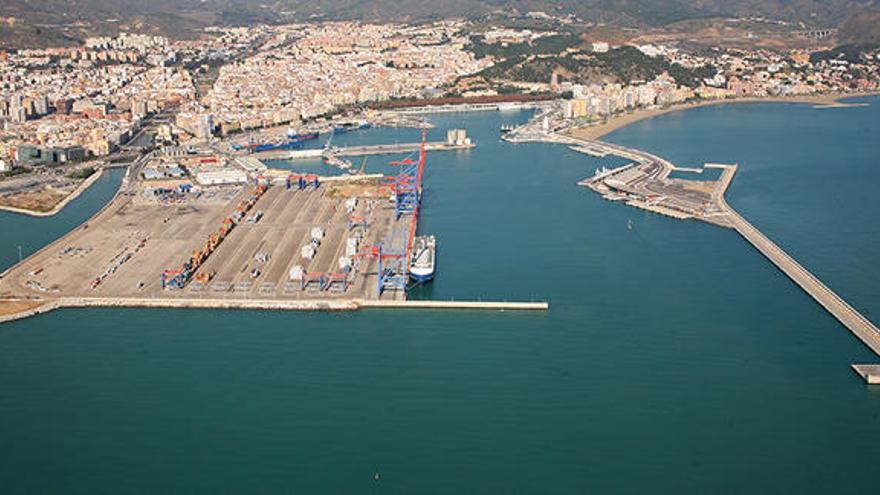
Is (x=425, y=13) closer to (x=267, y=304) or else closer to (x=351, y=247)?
(x=351, y=247)

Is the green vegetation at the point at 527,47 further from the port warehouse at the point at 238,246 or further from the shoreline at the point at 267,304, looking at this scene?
the shoreline at the point at 267,304

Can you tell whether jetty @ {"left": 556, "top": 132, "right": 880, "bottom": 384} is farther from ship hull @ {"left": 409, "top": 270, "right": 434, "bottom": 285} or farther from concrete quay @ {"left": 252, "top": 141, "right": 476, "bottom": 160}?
ship hull @ {"left": 409, "top": 270, "right": 434, "bottom": 285}

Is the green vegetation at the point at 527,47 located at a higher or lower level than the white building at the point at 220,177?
higher

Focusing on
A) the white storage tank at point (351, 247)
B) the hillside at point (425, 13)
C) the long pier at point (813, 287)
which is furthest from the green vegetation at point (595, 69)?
the white storage tank at point (351, 247)

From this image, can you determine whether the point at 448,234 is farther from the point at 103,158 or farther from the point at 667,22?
the point at 667,22

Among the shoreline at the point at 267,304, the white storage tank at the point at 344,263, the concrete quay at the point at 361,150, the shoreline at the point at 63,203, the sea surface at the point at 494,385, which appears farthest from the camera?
the concrete quay at the point at 361,150

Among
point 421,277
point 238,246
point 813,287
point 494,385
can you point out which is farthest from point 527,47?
point 494,385

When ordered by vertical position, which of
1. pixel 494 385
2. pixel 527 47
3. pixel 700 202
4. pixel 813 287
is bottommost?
pixel 494 385
